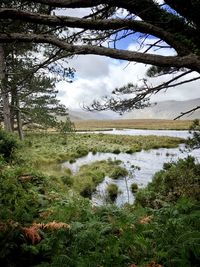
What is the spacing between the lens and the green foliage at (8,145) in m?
16.7

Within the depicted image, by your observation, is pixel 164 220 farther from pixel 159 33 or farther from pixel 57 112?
pixel 57 112

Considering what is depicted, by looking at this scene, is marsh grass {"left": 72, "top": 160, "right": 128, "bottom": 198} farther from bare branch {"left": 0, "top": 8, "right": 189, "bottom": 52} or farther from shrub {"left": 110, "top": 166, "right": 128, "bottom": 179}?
A: bare branch {"left": 0, "top": 8, "right": 189, "bottom": 52}

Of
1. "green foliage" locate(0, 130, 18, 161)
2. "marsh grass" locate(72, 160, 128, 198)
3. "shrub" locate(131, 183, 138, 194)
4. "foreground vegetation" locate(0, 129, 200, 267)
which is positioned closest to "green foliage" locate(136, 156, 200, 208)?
"shrub" locate(131, 183, 138, 194)

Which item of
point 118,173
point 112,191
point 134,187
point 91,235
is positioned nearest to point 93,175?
point 118,173

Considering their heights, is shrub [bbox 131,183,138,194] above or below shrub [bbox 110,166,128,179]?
below

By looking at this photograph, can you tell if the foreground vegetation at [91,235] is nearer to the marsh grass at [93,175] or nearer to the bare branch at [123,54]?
the bare branch at [123,54]

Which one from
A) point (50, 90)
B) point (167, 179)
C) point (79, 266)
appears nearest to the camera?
point (79, 266)

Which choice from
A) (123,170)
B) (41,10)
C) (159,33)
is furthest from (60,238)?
(123,170)

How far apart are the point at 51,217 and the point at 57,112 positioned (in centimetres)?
2587

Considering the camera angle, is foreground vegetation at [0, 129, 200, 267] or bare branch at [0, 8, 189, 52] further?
bare branch at [0, 8, 189, 52]

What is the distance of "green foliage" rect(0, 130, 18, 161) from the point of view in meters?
16.7

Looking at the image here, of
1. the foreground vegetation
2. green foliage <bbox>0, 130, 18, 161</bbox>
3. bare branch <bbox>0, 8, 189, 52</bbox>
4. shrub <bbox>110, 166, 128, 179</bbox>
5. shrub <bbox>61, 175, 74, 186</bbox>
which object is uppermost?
bare branch <bbox>0, 8, 189, 52</bbox>

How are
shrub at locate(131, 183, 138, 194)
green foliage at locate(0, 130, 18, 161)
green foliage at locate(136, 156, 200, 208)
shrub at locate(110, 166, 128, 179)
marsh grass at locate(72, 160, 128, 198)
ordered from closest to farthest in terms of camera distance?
green foliage at locate(136, 156, 200, 208) → green foliage at locate(0, 130, 18, 161) → marsh grass at locate(72, 160, 128, 198) → shrub at locate(131, 183, 138, 194) → shrub at locate(110, 166, 128, 179)

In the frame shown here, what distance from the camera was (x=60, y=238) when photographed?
17.3 ft
